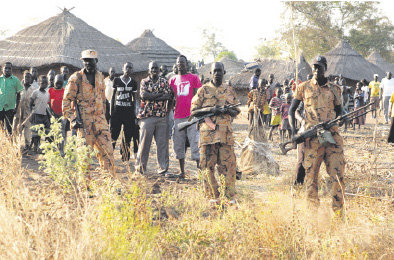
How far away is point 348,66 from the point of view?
2575cm

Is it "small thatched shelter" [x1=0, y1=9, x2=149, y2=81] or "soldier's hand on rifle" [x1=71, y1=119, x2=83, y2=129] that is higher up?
"small thatched shelter" [x1=0, y1=9, x2=149, y2=81]

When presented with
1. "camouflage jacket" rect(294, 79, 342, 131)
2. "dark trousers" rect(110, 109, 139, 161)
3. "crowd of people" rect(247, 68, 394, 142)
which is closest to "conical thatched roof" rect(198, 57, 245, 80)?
"crowd of people" rect(247, 68, 394, 142)

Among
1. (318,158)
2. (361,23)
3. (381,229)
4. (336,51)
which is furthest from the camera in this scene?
(361,23)

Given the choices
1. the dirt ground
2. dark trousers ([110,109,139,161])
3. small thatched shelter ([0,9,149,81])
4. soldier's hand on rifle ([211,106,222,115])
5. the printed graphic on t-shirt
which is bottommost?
the dirt ground

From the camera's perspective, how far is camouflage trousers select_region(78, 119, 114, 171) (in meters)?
5.09

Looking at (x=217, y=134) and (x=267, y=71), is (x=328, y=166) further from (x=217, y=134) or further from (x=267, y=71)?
(x=267, y=71)

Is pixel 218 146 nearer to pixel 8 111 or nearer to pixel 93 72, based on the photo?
pixel 93 72

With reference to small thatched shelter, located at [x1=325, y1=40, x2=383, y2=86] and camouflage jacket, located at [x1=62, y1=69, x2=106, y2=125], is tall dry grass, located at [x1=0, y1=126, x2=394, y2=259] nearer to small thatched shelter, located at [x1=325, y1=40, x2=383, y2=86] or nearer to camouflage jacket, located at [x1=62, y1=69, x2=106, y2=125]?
camouflage jacket, located at [x1=62, y1=69, x2=106, y2=125]

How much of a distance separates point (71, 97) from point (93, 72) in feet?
1.33

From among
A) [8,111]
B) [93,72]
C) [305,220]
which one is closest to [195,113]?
[93,72]

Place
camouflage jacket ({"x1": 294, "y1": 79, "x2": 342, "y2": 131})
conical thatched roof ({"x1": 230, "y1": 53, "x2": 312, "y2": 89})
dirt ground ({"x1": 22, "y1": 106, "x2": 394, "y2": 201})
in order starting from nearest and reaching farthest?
camouflage jacket ({"x1": 294, "y1": 79, "x2": 342, "y2": 131})
dirt ground ({"x1": 22, "y1": 106, "x2": 394, "y2": 201})
conical thatched roof ({"x1": 230, "y1": 53, "x2": 312, "y2": 89})

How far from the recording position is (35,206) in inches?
106

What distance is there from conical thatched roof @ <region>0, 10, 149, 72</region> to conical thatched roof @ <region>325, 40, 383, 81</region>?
12.8m

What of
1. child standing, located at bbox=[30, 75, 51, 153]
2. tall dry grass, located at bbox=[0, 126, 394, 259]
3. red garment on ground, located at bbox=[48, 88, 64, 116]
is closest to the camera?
tall dry grass, located at bbox=[0, 126, 394, 259]
